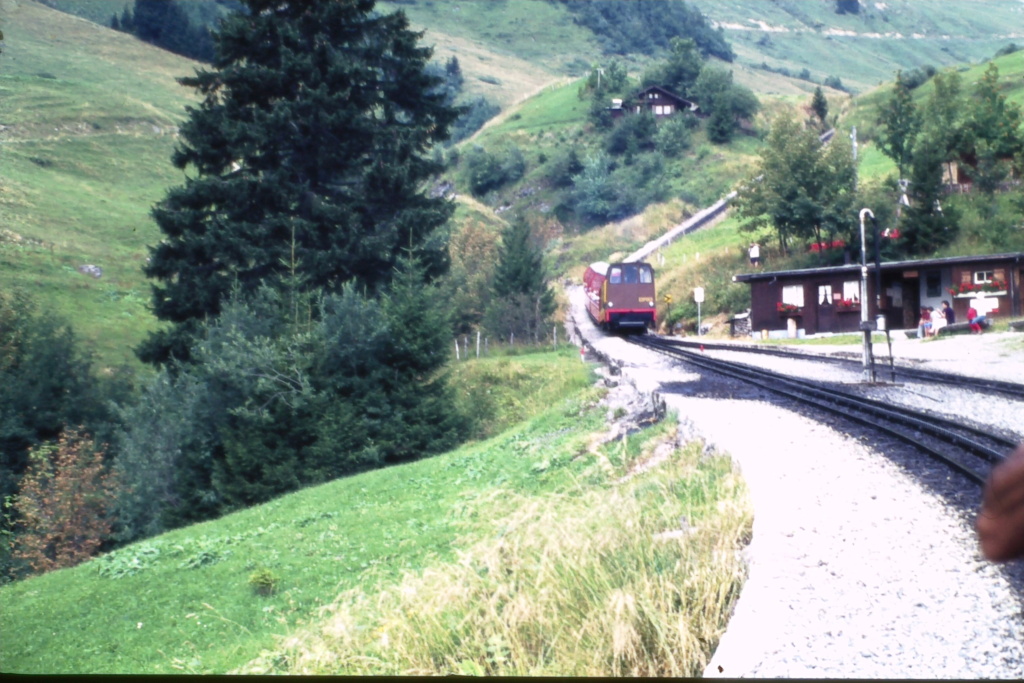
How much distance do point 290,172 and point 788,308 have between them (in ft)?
68.5

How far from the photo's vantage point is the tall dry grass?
5.39 metres

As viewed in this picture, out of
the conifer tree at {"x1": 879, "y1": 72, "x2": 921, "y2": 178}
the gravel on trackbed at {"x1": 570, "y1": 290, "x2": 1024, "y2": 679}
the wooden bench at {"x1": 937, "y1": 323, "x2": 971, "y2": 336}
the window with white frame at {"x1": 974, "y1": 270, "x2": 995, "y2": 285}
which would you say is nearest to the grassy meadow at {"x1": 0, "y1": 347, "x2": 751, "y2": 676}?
the gravel on trackbed at {"x1": 570, "y1": 290, "x2": 1024, "y2": 679}

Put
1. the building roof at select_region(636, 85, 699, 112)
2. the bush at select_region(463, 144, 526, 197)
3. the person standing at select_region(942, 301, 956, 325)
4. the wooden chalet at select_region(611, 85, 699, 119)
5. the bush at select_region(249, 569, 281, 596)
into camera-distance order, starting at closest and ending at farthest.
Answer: the bush at select_region(249, 569, 281, 596), the person standing at select_region(942, 301, 956, 325), the bush at select_region(463, 144, 526, 197), the building roof at select_region(636, 85, 699, 112), the wooden chalet at select_region(611, 85, 699, 119)

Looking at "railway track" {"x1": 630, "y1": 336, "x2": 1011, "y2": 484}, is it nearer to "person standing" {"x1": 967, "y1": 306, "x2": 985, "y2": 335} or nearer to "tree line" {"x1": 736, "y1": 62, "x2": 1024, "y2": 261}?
"person standing" {"x1": 967, "y1": 306, "x2": 985, "y2": 335}

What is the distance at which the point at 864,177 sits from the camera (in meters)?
54.3

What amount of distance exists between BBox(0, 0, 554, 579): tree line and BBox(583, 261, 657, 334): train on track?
10.5m

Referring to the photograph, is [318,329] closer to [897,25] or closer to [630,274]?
[897,25]

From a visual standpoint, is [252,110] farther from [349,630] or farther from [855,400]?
[349,630]

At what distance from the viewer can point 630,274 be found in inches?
1555

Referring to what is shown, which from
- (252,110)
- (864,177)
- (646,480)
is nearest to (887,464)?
(646,480)

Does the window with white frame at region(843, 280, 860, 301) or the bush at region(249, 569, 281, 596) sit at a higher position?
the window with white frame at region(843, 280, 860, 301)

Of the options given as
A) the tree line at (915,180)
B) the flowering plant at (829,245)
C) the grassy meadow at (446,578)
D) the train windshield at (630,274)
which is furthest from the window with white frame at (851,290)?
the grassy meadow at (446,578)

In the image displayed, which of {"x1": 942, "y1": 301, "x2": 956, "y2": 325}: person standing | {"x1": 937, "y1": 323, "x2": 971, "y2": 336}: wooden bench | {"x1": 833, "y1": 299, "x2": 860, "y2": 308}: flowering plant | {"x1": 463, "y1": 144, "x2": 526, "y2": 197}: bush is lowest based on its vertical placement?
{"x1": 937, "y1": 323, "x2": 971, "y2": 336}: wooden bench

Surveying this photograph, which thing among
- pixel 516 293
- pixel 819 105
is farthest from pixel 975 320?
pixel 819 105
